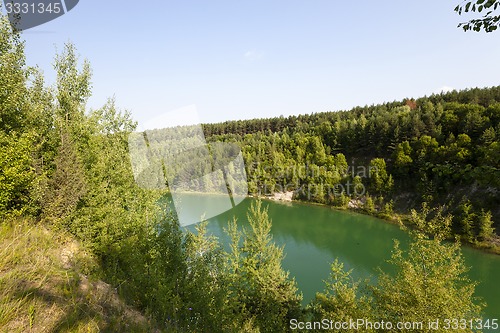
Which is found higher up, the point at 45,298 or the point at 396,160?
the point at 45,298

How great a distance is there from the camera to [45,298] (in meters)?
4.43

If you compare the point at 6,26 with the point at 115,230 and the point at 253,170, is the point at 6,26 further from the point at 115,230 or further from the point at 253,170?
the point at 253,170

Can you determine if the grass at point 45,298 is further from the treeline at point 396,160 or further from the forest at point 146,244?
the treeline at point 396,160

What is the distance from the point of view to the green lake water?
31819mm

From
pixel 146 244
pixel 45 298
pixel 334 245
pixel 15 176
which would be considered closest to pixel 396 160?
pixel 334 245

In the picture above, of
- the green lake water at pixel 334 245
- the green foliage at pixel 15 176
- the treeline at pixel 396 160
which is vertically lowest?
the green lake water at pixel 334 245

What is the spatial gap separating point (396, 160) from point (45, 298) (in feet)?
237

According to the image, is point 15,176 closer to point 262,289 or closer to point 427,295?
point 262,289

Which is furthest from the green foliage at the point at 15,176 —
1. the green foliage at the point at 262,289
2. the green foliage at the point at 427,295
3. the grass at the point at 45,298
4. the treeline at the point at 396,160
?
the treeline at the point at 396,160

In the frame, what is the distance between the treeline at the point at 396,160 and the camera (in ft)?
163

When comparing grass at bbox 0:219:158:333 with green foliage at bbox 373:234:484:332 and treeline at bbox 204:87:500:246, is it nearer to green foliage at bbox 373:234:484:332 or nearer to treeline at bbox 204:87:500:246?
green foliage at bbox 373:234:484:332

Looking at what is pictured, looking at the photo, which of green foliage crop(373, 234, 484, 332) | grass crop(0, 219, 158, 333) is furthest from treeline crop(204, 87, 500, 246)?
grass crop(0, 219, 158, 333)

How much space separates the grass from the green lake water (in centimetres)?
2580

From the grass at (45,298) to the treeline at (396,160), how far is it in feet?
153
